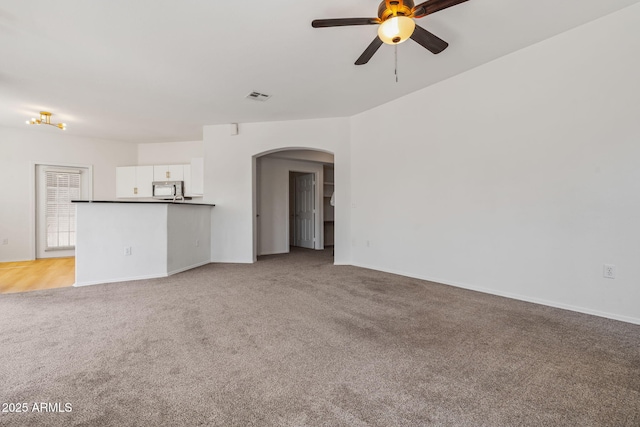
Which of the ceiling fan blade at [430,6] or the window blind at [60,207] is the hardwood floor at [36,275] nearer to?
the window blind at [60,207]

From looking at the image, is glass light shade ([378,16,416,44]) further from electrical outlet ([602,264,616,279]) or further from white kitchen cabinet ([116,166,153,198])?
white kitchen cabinet ([116,166,153,198])

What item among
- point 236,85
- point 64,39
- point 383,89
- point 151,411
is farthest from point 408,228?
point 64,39

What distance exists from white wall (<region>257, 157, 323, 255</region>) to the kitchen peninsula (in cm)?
231

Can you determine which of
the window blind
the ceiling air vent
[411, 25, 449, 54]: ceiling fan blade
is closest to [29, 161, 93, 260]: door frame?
the window blind

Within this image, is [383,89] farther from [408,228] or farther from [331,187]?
[331,187]

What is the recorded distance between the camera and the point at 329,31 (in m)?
2.83

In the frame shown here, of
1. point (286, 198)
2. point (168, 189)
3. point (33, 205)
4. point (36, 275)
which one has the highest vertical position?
point (168, 189)

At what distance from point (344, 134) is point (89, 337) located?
4511mm

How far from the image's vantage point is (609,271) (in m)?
2.68

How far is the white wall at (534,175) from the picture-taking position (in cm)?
263

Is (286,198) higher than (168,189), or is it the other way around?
(168,189)

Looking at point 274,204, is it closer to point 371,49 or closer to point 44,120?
point 44,120

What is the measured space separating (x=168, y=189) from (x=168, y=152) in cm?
110

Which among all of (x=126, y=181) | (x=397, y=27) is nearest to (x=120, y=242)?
(x=126, y=181)
